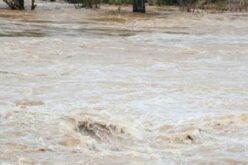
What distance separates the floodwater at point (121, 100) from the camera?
6.79 m

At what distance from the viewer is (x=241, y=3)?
33031mm

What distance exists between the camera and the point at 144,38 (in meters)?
17.6

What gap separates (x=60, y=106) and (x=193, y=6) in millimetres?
25022

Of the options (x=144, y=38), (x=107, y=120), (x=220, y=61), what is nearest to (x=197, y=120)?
(x=107, y=120)

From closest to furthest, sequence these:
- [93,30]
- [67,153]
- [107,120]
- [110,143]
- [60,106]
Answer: [67,153] → [110,143] → [107,120] → [60,106] → [93,30]

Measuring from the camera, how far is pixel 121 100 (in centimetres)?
899

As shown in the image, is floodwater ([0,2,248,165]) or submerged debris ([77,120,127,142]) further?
submerged debris ([77,120,127,142])

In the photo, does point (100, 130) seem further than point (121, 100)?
No

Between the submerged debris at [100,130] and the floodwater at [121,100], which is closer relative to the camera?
the floodwater at [121,100]

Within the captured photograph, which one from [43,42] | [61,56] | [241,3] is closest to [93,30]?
[43,42]

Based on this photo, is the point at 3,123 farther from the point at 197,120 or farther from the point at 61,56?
the point at 61,56

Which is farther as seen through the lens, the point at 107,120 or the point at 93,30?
the point at 93,30

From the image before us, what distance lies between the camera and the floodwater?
679cm

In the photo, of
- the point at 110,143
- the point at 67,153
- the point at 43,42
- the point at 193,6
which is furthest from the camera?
the point at 193,6
